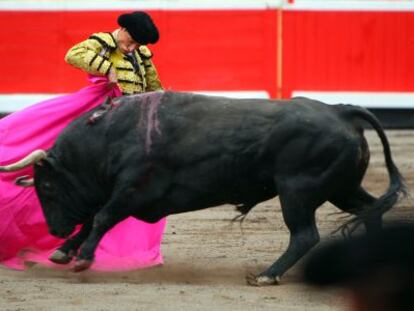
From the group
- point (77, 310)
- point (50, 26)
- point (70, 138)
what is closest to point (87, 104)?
point (70, 138)

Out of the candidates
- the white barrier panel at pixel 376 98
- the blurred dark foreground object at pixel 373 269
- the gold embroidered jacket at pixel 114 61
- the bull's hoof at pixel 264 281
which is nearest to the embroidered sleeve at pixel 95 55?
the gold embroidered jacket at pixel 114 61

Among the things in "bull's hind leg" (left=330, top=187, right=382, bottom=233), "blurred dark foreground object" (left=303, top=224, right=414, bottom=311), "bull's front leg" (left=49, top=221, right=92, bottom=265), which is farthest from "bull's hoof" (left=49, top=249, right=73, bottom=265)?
"blurred dark foreground object" (left=303, top=224, right=414, bottom=311)

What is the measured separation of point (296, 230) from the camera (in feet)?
14.0

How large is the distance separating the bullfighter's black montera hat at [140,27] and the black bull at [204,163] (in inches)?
12.1

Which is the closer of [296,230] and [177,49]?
[296,230]

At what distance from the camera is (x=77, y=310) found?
3709 millimetres

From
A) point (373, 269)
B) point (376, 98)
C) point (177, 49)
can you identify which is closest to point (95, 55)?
point (373, 269)

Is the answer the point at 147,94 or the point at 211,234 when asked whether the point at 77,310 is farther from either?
the point at 211,234

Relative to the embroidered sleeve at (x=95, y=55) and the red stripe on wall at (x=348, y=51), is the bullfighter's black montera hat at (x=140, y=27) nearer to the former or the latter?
the embroidered sleeve at (x=95, y=55)

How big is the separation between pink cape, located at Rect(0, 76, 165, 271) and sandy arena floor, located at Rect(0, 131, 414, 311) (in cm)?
11

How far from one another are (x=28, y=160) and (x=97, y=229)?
1.46ft

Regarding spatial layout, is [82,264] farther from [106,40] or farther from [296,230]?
[106,40]

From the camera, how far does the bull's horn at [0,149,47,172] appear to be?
14.6ft

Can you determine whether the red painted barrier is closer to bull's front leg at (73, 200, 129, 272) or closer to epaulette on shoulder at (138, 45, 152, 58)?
epaulette on shoulder at (138, 45, 152, 58)
